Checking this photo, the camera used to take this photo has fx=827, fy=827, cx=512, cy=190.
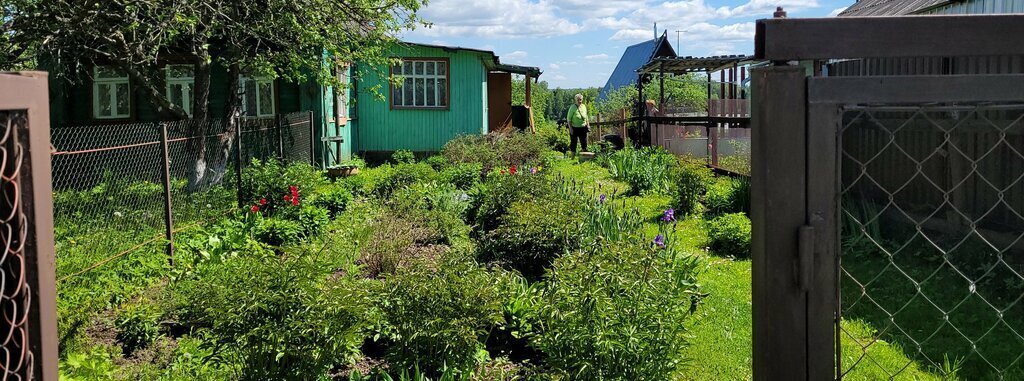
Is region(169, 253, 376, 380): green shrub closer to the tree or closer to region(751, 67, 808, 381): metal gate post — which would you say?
A: region(751, 67, 808, 381): metal gate post

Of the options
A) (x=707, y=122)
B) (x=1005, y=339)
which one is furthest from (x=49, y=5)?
(x=1005, y=339)

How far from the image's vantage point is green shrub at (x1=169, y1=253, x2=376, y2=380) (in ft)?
12.9

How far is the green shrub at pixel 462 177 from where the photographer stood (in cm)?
1233

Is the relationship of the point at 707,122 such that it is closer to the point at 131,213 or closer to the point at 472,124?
the point at 472,124

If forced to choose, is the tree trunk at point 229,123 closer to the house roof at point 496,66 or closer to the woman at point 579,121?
the house roof at point 496,66

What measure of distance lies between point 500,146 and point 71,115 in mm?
9338

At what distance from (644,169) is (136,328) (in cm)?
867

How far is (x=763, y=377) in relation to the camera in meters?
1.69

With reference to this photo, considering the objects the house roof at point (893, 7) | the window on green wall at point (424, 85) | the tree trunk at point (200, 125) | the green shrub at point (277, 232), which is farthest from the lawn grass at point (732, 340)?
the window on green wall at point (424, 85)

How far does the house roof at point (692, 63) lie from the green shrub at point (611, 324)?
12912 mm

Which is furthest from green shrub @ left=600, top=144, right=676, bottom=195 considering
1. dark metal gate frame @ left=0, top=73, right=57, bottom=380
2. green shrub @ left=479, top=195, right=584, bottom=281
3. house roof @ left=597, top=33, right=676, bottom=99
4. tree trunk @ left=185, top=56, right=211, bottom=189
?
house roof @ left=597, top=33, right=676, bottom=99

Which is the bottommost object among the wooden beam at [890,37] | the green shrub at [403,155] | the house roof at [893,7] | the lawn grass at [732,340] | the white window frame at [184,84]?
the lawn grass at [732,340]

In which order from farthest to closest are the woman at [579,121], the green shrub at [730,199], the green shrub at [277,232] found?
the woman at [579,121] → the green shrub at [730,199] → the green shrub at [277,232]

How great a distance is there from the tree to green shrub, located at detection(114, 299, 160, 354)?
456 centimetres
